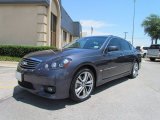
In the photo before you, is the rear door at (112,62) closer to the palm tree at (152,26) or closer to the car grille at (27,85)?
the car grille at (27,85)

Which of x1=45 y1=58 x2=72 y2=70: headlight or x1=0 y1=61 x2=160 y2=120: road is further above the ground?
x1=45 y1=58 x2=72 y2=70: headlight

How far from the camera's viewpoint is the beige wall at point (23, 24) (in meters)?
16.1

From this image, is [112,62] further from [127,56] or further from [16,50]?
[16,50]

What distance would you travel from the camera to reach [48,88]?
5.08 m

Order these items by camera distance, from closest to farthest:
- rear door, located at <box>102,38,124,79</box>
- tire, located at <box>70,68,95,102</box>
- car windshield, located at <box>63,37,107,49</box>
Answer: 1. tire, located at <box>70,68,95,102</box>
2. rear door, located at <box>102,38,124,79</box>
3. car windshield, located at <box>63,37,107,49</box>

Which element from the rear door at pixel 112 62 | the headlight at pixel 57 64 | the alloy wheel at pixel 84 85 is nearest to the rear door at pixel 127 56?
the rear door at pixel 112 62

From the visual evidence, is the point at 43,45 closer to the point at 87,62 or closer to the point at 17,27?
the point at 17,27

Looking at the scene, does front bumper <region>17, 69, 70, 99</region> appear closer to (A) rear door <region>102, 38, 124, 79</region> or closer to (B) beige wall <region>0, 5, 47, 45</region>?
(A) rear door <region>102, 38, 124, 79</region>

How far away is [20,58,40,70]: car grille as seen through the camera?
529 cm

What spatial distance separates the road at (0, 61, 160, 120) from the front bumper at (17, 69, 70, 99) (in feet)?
1.04

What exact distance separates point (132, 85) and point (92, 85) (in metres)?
2.20

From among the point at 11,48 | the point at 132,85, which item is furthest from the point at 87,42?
the point at 11,48

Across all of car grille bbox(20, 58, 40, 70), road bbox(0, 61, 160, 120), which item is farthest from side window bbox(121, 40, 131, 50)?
car grille bbox(20, 58, 40, 70)

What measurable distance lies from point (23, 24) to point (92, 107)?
40.3 feet
